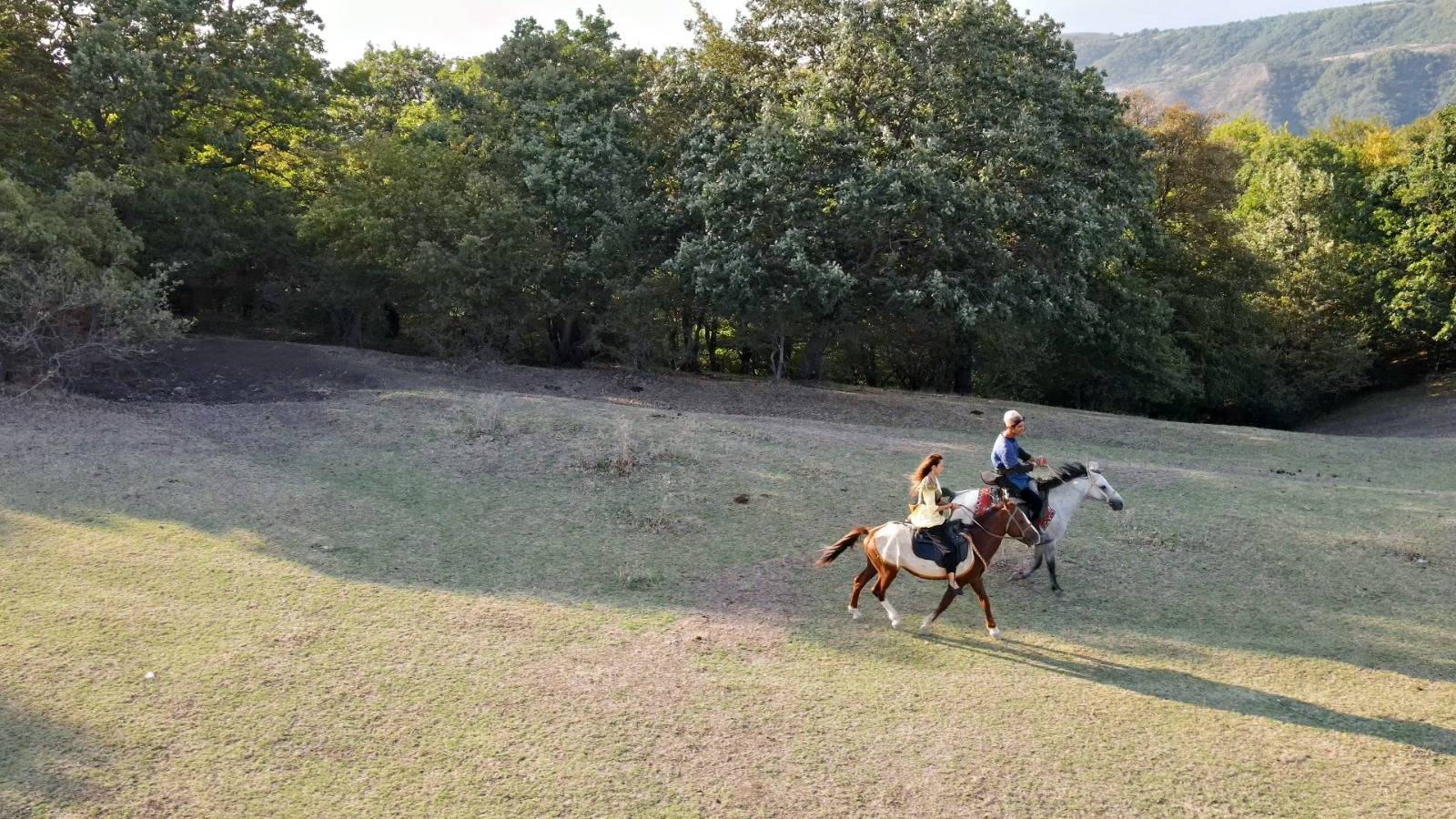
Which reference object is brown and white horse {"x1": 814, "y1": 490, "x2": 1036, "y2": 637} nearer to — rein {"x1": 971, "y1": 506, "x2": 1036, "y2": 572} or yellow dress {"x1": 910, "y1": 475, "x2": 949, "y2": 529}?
rein {"x1": 971, "y1": 506, "x2": 1036, "y2": 572}

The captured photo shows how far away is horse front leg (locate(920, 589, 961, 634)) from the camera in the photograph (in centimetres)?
943

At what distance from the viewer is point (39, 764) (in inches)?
265

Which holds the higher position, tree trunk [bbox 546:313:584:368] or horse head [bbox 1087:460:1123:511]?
tree trunk [bbox 546:313:584:368]

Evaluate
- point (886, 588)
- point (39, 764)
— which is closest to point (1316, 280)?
point (886, 588)

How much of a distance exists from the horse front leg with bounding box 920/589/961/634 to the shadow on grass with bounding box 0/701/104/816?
7209mm

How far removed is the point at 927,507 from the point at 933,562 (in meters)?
0.56

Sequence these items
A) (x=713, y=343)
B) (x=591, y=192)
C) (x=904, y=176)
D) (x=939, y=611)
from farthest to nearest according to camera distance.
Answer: (x=713, y=343) < (x=591, y=192) < (x=904, y=176) < (x=939, y=611)

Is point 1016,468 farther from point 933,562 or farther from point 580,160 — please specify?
point 580,160

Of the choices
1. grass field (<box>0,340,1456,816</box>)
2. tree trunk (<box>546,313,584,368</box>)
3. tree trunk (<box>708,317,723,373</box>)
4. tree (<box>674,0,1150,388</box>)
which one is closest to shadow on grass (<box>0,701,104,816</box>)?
grass field (<box>0,340,1456,816</box>)

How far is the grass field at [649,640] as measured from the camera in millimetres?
6855

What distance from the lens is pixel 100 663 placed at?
27.0 feet

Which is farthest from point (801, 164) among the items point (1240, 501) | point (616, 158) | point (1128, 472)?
point (1240, 501)

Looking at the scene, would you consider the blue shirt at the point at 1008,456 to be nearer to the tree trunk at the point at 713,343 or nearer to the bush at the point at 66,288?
the bush at the point at 66,288

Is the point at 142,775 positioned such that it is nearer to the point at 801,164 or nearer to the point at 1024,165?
the point at 801,164
